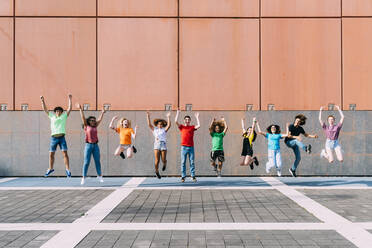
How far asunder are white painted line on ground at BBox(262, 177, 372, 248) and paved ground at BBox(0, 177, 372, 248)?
1 cm

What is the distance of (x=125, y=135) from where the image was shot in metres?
15.2

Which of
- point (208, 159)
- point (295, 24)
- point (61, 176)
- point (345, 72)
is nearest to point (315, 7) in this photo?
point (295, 24)

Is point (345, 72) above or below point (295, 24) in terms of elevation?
below

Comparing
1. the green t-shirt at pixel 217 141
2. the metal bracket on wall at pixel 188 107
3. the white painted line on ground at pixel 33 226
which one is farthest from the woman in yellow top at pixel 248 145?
the white painted line on ground at pixel 33 226

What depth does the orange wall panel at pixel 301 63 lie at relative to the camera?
15.6 m

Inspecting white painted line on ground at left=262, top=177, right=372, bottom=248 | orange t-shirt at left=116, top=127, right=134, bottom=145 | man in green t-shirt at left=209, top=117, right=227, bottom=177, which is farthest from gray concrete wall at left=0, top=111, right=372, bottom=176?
white painted line on ground at left=262, top=177, right=372, bottom=248

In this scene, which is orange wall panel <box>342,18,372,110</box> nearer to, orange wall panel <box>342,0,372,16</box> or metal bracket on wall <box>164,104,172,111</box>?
orange wall panel <box>342,0,372,16</box>

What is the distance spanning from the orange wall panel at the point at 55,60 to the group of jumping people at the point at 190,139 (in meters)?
0.96

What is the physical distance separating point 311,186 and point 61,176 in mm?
8816

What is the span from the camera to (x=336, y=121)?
15.5 meters

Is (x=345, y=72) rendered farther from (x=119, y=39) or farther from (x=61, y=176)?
(x=61, y=176)

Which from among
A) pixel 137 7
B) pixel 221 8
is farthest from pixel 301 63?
pixel 137 7

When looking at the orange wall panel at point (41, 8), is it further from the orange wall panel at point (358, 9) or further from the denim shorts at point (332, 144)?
the denim shorts at point (332, 144)

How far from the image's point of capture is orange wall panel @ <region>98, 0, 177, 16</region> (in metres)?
15.9
